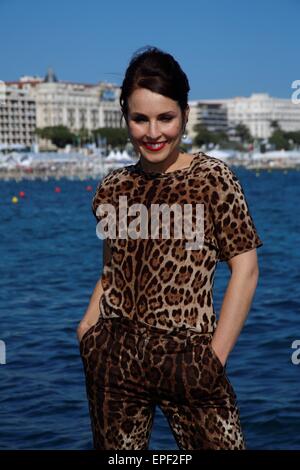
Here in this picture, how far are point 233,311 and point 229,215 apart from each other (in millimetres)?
261

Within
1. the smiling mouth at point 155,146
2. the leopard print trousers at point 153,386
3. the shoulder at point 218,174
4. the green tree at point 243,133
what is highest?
the smiling mouth at point 155,146

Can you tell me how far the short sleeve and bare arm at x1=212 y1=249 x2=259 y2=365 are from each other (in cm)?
3

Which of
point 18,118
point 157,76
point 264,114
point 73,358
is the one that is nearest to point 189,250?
point 157,76

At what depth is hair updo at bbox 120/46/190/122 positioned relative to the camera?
97.0 inches

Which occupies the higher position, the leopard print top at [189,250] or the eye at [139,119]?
the eye at [139,119]

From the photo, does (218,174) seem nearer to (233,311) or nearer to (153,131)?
(153,131)

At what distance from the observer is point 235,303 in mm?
2428

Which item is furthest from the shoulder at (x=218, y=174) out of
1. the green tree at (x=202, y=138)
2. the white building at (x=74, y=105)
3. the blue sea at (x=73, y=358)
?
the green tree at (x=202, y=138)

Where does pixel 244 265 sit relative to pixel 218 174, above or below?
below

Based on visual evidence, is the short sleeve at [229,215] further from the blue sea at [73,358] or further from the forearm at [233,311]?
the blue sea at [73,358]

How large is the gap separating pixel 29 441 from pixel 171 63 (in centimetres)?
347

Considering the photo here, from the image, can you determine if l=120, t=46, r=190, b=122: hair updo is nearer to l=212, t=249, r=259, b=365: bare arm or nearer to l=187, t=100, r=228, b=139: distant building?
l=212, t=249, r=259, b=365: bare arm

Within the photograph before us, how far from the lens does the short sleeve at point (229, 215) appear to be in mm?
2410

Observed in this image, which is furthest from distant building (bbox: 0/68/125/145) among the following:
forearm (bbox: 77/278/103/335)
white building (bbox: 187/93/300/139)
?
forearm (bbox: 77/278/103/335)
